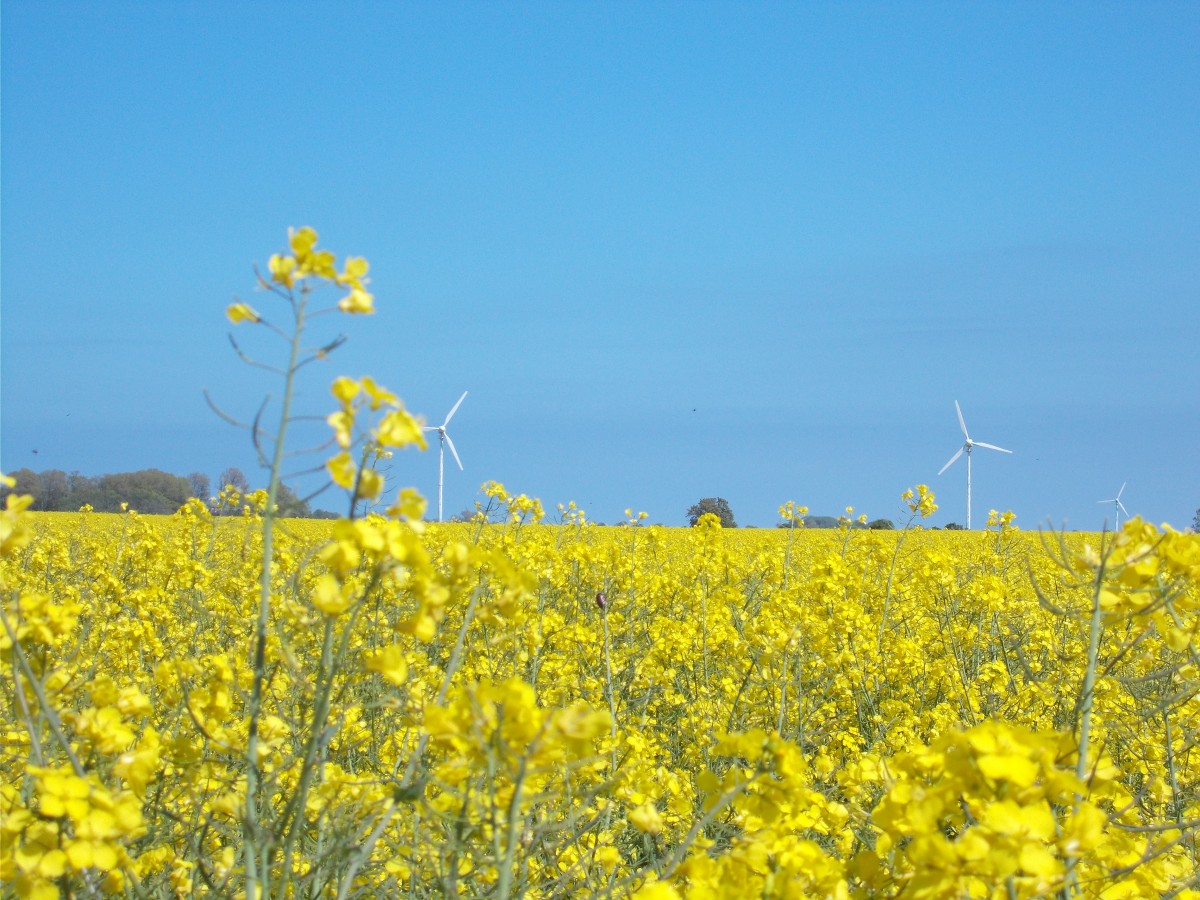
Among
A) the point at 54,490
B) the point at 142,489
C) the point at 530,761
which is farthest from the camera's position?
the point at 54,490

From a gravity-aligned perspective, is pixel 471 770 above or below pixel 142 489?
below

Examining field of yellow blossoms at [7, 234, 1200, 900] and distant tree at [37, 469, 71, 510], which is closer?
field of yellow blossoms at [7, 234, 1200, 900]

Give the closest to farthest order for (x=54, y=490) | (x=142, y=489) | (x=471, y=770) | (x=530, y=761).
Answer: (x=530, y=761)
(x=471, y=770)
(x=142, y=489)
(x=54, y=490)

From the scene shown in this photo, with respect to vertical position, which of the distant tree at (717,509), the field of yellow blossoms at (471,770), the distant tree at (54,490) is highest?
the distant tree at (717,509)


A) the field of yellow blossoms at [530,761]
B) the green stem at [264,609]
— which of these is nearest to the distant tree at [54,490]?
the field of yellow blossoms at [530,761]

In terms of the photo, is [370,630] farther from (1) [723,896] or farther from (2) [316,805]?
(1) [723,896]

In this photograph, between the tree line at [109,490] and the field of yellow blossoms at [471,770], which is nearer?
the field of yellow blossoms at [471,770]

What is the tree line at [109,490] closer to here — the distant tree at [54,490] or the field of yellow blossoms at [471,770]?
the distant tree at [54,490]

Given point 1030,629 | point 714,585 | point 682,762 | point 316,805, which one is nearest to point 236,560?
point 714,585

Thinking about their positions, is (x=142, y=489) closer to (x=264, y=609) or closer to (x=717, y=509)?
(x=717, y=509)

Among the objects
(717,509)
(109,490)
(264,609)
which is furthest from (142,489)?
(264,609)

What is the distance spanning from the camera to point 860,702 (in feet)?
18.5

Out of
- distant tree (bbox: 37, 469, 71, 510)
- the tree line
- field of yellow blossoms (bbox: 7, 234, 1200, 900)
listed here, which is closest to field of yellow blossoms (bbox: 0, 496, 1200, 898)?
field of yellow blossoms (bbox: 7, 234, 1200, 900)

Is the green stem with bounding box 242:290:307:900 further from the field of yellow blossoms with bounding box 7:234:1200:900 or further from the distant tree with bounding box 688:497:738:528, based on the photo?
the distant tree with bounding box 688:497:738:528
